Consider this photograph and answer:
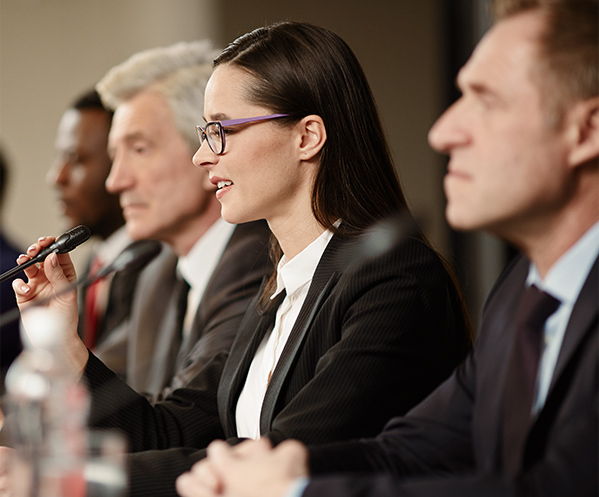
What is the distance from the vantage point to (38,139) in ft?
17.7

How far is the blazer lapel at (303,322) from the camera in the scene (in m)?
1.53

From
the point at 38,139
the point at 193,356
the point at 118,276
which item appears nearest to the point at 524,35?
the point at 193,356

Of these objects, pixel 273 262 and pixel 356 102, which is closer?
pixel 356 102

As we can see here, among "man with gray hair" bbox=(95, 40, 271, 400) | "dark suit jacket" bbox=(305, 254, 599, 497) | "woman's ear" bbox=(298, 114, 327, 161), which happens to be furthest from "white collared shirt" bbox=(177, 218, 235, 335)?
"dark suit jacket" bbox=(305, 254, 599, 497)

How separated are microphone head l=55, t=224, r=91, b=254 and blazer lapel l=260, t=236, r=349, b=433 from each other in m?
0.55

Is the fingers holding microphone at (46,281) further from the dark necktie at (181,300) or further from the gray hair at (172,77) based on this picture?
the gray hair at (172,77)

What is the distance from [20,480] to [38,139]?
469 centimetres

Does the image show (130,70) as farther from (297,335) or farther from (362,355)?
(362,355)

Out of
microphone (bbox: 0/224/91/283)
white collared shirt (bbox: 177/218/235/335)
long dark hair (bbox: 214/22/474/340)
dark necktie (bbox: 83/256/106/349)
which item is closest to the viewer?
long dark hair (bbox: 214/22/474/340)

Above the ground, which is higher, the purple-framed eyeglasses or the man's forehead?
the man's forehead

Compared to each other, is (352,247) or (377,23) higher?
(377,23)

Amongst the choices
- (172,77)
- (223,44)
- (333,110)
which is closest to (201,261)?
(172,77)

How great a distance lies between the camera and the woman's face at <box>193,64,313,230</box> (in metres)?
1.67

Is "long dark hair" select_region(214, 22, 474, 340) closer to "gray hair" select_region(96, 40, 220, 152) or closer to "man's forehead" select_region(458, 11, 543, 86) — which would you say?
"man's forehead" select_region(458, 11, 543, 86)
